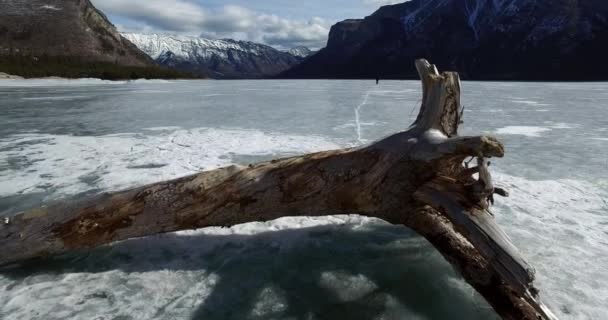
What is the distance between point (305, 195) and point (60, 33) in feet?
541

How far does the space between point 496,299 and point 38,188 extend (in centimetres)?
600

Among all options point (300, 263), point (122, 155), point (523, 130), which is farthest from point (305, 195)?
point (523, 130)

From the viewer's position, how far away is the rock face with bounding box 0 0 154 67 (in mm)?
126562

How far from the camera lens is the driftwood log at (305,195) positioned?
3.38m

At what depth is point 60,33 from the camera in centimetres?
13762

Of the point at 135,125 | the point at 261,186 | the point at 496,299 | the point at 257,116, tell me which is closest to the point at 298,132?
the point at 257,116

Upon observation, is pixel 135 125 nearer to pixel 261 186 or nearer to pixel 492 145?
pixel 261 186

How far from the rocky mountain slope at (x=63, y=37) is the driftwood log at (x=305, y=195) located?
4330 inches

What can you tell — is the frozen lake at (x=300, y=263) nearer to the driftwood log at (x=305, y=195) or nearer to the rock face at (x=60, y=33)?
the driftwood log at (x=305, y=195)

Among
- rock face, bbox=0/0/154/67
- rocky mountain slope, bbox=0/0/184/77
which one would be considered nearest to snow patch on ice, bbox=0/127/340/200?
rocky mountain slope, bbox=0/0/184/77

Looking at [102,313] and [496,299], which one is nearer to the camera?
[496,299]

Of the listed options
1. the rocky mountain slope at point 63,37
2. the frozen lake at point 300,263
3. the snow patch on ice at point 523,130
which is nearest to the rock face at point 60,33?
the rocky mountain slope at point 63,37

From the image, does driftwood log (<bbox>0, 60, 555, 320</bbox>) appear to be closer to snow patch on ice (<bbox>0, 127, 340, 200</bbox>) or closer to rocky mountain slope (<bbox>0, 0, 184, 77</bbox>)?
snow patch on ice (<bbox>0, 127, 340, 200</bbox>)

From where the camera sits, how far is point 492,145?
296 centimetres
